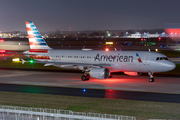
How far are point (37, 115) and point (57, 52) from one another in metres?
27.1

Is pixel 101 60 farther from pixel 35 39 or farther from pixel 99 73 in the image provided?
pixel 35 39

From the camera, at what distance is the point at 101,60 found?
3847 cm

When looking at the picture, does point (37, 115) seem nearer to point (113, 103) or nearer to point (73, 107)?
point (73, 107)

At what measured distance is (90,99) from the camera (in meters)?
25.1

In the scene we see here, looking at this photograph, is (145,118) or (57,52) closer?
(145,118)

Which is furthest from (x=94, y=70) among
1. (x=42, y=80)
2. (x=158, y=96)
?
(x=158, y=96)

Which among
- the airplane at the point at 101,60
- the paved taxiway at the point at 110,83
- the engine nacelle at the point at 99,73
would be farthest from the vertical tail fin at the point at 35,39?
the engine nacelle at the point at 99,73

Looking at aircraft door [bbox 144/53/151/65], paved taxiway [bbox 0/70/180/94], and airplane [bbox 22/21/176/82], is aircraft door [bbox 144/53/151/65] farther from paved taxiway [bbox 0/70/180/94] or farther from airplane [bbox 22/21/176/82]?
paved taxiway [bbox 0/70/180/94]

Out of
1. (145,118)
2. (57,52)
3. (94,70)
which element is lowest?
(145,118)

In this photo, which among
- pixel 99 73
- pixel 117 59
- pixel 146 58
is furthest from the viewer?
pixel 117 59

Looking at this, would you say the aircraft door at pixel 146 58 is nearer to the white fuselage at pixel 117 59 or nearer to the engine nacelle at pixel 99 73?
the white fuselage at pixel 117 59

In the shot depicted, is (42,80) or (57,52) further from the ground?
(57,52)

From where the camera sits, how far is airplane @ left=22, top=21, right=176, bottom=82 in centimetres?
3494

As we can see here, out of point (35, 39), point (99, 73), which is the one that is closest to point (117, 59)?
point (99, 73)
